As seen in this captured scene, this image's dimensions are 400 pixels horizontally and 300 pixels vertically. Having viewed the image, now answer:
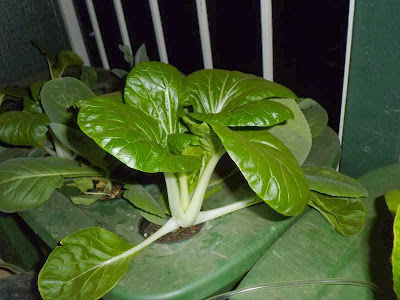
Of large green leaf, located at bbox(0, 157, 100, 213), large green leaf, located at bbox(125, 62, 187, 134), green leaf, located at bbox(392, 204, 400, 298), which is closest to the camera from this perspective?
green leaf, located at bbox(392, 204, 400, 298)

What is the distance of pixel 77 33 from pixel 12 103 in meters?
0.57

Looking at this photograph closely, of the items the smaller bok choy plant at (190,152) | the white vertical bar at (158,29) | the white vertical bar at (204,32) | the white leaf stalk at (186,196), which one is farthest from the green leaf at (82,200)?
the white vertical bar at (158,29)

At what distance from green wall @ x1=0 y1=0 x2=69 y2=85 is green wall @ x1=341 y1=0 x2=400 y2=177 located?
4.06ft

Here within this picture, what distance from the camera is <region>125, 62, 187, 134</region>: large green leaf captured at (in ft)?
1.95

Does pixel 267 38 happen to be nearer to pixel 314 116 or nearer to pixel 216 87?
pixel 314 116

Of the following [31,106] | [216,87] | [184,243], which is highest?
[216,87]

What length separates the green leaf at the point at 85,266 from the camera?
53 cm

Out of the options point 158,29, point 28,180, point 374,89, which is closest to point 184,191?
point 28,180

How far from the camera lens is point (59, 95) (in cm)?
72

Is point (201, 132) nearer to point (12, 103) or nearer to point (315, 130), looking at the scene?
point (315, 130)

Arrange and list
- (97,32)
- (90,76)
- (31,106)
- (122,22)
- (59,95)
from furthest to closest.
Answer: (97,32) < (122,22) < (90,76) < (31,106) < (59,95)

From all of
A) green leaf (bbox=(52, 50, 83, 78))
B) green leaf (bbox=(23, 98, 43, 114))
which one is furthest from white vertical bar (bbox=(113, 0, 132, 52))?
green leaf (bbox=(23, 98, 43, 114))

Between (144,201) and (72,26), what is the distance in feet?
3.97

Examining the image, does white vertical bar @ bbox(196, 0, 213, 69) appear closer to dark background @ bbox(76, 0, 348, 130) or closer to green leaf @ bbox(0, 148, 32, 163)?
dark background @ bbox(76, 0, 348, 130)
